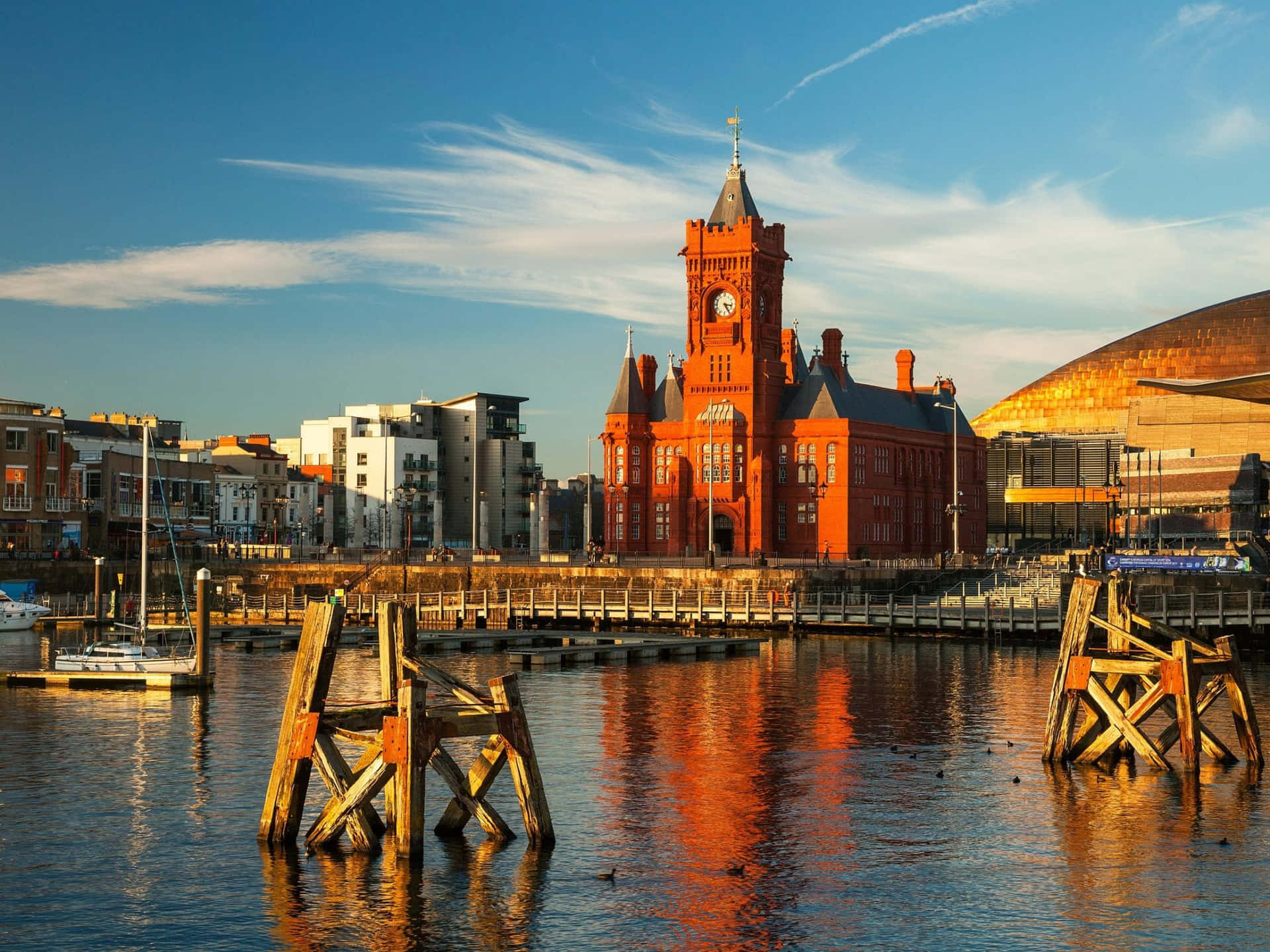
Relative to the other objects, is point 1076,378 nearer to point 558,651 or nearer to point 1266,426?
point 1266,426

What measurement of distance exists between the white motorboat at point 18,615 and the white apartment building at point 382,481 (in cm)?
8513

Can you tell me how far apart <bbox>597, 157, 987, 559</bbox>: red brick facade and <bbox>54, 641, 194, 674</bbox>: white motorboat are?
181 feet

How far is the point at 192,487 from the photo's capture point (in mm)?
145875

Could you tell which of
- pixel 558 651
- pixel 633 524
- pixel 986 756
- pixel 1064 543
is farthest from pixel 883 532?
pixel 986 756

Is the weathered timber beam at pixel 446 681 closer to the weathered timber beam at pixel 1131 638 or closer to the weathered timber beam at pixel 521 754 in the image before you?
the weathered timber beam at pixel 521 754

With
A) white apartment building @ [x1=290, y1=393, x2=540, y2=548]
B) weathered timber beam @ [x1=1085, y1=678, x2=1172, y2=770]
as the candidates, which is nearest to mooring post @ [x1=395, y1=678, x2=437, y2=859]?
weathered timber beam @ [x1=1085, y1=678, x2=1172, y2=770]

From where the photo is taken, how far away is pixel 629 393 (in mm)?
121062

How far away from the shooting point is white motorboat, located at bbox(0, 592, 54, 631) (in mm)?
89875

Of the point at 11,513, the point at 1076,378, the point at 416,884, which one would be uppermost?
the point at 1076,378

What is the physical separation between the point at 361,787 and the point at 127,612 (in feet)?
243

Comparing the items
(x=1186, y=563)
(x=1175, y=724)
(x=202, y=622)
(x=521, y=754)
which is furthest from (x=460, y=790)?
(x=1186, y=563)

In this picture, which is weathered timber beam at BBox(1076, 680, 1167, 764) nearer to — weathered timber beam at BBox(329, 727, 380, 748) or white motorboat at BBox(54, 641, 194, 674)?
weathered timber beam at BBox(329, 727, 380, 748)

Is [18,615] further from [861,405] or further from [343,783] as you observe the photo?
[343,783]

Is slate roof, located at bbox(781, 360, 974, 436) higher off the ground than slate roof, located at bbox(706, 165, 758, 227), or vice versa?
slate roof, located at bbox(706, 165, 758, 227)
